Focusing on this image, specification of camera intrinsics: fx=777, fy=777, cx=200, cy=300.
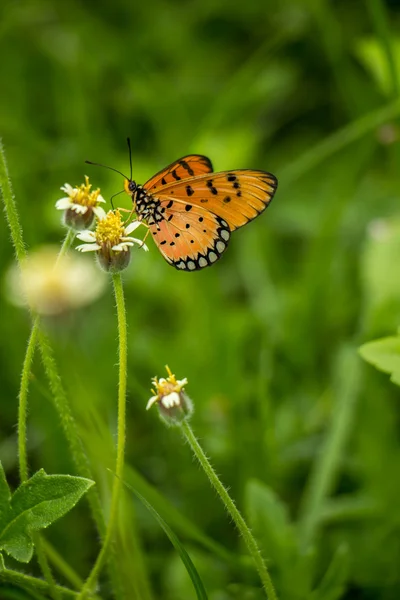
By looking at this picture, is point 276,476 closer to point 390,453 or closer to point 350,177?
point 390,453

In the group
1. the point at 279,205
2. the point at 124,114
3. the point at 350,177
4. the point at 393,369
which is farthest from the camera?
the point at 124,114

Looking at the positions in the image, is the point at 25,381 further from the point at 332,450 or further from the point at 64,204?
the point at 332,450

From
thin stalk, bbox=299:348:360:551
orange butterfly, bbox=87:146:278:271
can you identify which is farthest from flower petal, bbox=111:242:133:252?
thin stalk, bbox=299:348:360:551

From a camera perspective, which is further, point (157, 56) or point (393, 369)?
point (157, 56)

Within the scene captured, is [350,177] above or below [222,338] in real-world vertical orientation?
above

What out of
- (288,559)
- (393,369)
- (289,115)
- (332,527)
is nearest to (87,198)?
(393,369)

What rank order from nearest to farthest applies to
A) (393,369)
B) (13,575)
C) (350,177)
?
1. (13,575)
2. (393,369)
3. (350,177)

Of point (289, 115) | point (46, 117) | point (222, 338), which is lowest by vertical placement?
point (222, 338)
